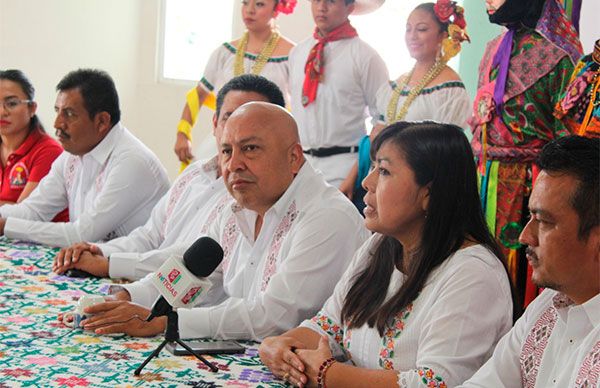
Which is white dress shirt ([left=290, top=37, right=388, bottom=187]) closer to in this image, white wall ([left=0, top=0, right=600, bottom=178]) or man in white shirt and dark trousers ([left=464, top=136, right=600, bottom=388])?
man in white shirt and dark trousers ([left=464, top=136, right=600, bottom=388])

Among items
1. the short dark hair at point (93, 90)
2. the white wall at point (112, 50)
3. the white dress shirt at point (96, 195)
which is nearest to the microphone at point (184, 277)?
the white dress shirt at point (96, 195)

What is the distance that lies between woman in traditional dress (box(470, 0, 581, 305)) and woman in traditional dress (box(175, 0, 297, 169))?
1605mm

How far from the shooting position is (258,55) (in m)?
4.54

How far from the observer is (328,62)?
165 inches

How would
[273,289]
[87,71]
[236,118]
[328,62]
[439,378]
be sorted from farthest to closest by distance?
[328,62] < [87,71] < [236,118] < [273,289] < [439,378]

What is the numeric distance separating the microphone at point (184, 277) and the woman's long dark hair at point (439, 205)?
0.42 m

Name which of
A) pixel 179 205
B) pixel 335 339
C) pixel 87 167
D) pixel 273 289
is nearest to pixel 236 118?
pixel 273 289

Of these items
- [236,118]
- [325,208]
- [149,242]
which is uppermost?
[236,118]

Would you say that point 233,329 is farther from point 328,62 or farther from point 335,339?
point 328,62

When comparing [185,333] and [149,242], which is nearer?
[185,333]

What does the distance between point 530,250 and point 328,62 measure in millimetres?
2793

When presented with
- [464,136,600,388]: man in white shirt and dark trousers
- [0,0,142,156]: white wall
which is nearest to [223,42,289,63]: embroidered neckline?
[0,0,142,156]: white wall

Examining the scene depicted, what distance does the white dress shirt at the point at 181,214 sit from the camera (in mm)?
3252

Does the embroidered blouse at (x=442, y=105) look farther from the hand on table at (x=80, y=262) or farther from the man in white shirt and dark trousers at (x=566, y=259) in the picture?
the man in white shirt and dark trousers at (x=566, y=259)
